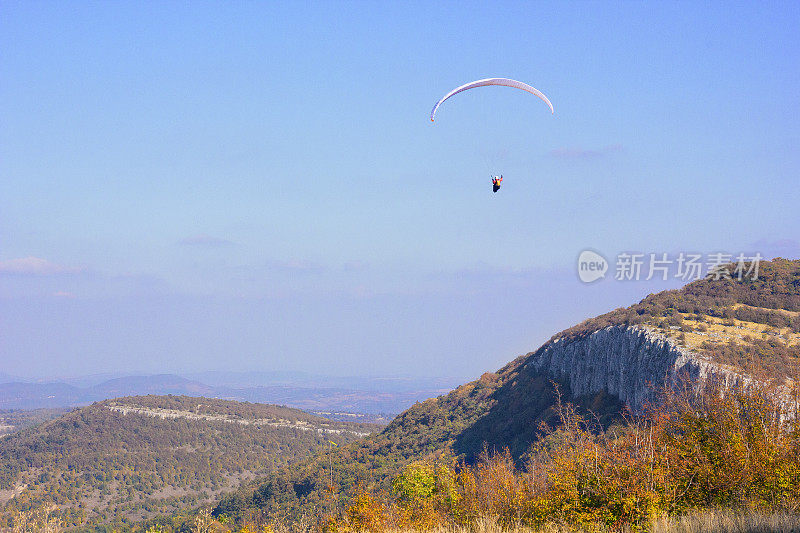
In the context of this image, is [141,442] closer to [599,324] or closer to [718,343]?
[599,324]

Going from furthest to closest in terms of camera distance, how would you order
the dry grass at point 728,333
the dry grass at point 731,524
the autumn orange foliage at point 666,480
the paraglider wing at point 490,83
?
the dry grass at point 728,333 → the paraglider wing at point 490,83 → the autumn orange foliage at point 666,480 → the dry grass at point 731,524

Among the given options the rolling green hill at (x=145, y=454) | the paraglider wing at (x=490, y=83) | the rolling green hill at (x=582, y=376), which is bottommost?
the rolling green hill at (x=145, y=454)

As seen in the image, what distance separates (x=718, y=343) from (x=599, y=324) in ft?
72.2

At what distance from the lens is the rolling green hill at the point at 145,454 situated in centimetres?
13450

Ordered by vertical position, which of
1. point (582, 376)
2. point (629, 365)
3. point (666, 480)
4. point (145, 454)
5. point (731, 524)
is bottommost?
point (145, 454)

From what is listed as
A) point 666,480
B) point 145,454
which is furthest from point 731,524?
point 145,454

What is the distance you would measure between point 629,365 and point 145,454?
145700mm

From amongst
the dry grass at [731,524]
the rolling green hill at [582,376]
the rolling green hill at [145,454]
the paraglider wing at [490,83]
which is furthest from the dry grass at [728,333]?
the rolling green hill at [145,454]

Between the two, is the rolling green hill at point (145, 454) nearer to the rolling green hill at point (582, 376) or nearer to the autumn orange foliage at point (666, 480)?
the rolling green hill at point (582, 376)

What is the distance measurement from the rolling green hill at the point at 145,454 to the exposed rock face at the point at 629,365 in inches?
4059

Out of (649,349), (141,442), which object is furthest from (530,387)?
(141,442)

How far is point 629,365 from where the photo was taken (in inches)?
1981

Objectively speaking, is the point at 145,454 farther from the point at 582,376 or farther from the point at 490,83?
the point at 490,83

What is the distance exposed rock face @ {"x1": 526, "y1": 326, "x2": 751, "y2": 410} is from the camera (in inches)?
1566
